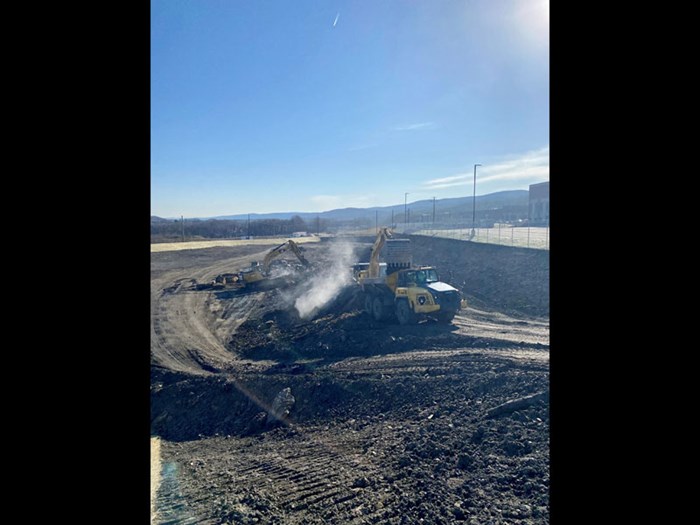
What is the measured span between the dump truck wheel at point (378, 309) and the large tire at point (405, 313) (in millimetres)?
512

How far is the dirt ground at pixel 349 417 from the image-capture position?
177 inches

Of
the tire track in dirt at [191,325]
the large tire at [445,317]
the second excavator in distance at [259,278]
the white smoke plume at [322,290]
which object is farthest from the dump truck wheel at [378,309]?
the second excavator in distance at [259,278]

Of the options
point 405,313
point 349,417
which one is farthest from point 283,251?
point 349,417

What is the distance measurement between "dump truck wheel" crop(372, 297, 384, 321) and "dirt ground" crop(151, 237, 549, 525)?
0.21 meters

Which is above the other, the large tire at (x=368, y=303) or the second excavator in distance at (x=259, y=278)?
the second excavator in distance at (x=259, y=278)

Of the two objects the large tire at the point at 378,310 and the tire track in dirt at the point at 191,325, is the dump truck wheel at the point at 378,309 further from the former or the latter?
the tire track in dirt at the point at 191,325

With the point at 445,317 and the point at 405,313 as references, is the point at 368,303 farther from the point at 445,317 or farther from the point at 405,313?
the point at 445,317

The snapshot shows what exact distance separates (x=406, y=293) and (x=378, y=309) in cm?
115

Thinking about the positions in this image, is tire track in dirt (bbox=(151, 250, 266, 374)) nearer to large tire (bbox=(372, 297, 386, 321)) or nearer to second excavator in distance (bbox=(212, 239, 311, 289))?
second excavator in distance (bbox=(212, 239, 311, 289))

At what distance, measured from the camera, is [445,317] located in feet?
37.1
